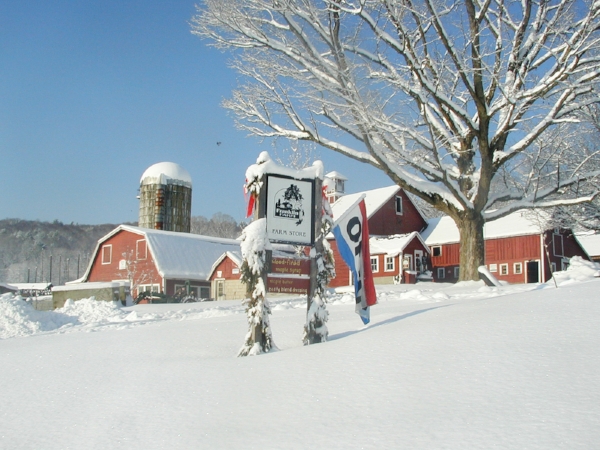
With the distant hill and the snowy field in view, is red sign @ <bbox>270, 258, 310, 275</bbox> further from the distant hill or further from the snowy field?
the distant hill

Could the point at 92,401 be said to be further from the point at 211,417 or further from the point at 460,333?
the point at 460,333

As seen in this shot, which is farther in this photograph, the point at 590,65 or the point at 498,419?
the point at 590,65

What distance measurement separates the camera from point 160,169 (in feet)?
167

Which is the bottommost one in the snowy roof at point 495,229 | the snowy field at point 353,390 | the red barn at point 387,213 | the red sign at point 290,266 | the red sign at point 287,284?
the snowy field at point 353,390

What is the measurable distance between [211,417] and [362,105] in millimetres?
14056

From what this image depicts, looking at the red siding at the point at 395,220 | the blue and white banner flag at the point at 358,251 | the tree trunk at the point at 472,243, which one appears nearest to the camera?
the blue and white banner flag at the point at 358,251

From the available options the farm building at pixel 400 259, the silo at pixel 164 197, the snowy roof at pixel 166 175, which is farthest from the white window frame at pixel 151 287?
the farm building at pixel 400 259

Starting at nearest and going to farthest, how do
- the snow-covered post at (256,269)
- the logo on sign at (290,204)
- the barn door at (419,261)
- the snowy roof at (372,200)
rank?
1. the snow-covered post at (256,269)
2. the logo on sign at (290,204)
3. the barn door at (419,261)
4. the snowy roof at (372,200)

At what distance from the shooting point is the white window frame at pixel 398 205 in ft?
145

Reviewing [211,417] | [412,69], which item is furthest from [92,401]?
[412,69]

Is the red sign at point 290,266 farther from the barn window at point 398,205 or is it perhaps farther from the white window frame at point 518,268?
the barn window at point 398,205

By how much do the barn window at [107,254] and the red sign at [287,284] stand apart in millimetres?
37750

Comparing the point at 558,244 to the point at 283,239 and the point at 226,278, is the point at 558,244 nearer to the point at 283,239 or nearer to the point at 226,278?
the point at 226,278

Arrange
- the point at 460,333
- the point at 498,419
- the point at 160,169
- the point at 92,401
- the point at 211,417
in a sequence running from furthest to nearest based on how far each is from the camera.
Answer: the point at 160,169, the point at 460,333, the point at 92,401, the point at 211,417, the point at 498,419
